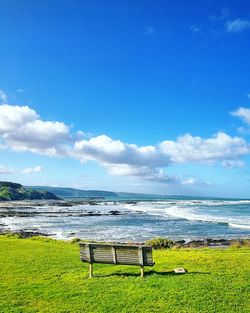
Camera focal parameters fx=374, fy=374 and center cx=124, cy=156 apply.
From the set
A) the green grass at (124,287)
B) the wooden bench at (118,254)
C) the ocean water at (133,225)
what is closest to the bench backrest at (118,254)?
the wooden bench at (118,254)

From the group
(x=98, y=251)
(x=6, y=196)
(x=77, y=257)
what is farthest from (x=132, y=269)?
(x=6, y=196)

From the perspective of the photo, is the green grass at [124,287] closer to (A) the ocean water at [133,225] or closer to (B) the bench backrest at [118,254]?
(B) the bench backrest at [118,254]

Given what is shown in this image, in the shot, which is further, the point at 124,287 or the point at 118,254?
the point at 118,254

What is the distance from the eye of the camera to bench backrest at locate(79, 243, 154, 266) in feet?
40.1

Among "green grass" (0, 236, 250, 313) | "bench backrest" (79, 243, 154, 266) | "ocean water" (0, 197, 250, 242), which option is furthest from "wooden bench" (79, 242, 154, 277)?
"ocean water" (0, 197, 250, 242)

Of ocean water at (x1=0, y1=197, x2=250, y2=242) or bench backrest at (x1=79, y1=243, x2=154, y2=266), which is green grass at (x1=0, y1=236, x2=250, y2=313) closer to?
bench backrest at (x1=79, y1=243, x2=154, y2=266)

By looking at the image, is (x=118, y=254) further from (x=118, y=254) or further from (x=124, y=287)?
(x=124, y=287)

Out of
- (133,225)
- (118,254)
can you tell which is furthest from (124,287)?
(133,225)

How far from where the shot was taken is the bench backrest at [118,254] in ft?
40.1

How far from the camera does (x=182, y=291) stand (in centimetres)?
1045

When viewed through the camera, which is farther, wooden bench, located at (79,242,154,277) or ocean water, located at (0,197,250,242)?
ocean water, located at (0,197,250,242)

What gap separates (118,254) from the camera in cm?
1252

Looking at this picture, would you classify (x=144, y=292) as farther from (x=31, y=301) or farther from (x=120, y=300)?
(x=31, y=301)

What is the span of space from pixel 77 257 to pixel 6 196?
158 m
